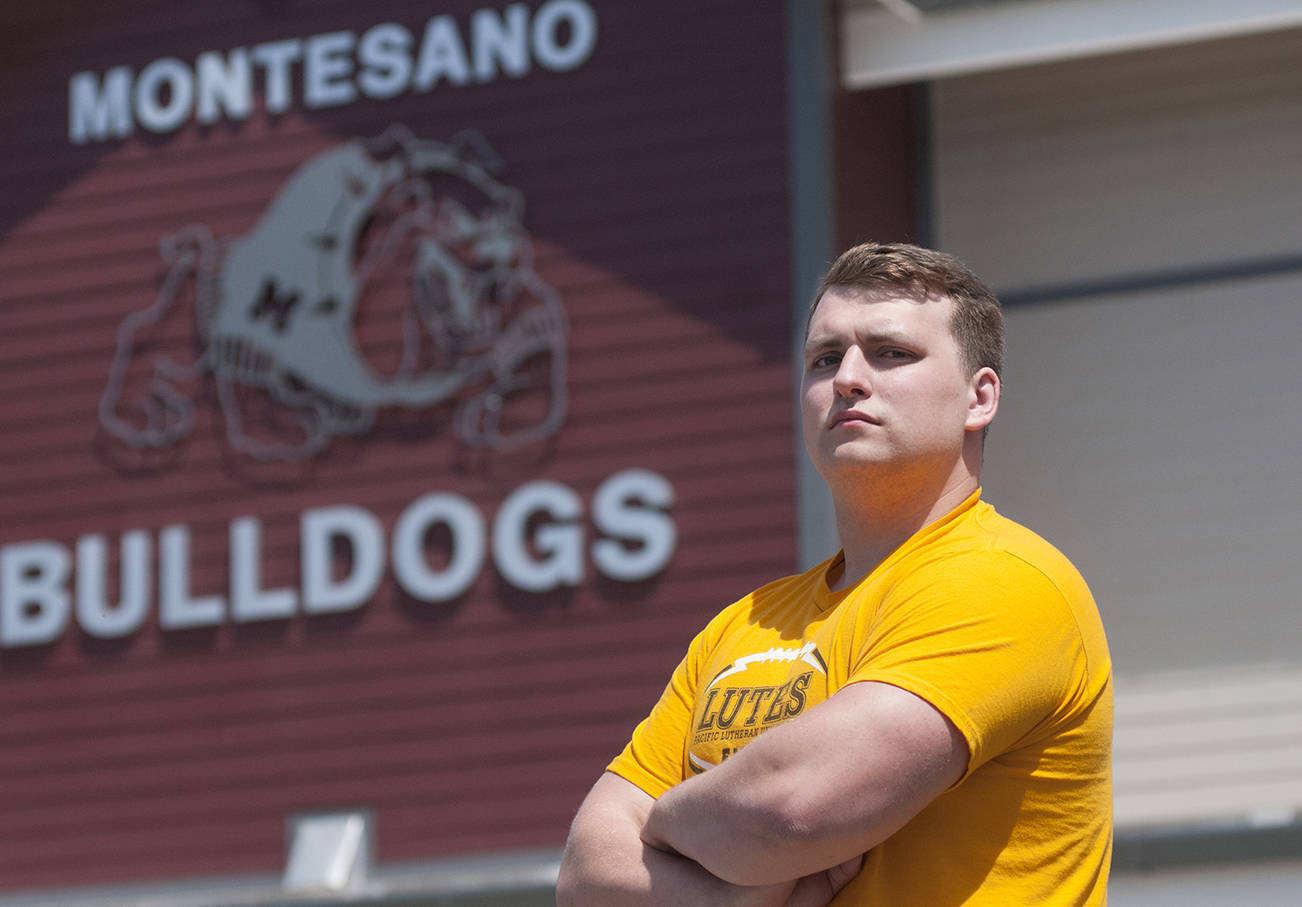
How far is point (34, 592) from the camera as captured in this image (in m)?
9.56

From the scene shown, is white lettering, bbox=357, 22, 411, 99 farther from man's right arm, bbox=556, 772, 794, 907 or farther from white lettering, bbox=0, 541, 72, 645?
man's right arm, bbox=556, 772, 794, 907

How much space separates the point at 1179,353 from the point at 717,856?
764 cm

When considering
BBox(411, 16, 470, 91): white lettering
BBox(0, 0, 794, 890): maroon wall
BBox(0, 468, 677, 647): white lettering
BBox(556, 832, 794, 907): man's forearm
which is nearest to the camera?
BBox(556, 832, 794, 907): man's forearm

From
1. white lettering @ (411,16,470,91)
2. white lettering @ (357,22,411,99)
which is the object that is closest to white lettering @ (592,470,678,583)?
white lettering @ (411,16,470,91)

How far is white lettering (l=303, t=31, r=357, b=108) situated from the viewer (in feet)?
31.8

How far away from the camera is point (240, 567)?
927 centimetres

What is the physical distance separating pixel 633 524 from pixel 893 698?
6.76 metres

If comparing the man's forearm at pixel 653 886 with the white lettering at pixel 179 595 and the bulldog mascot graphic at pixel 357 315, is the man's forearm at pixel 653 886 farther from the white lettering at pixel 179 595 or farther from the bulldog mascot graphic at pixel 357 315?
the white lettering at pixel 179 595

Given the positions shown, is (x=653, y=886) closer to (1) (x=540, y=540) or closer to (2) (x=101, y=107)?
(1) (x=540, y=540)

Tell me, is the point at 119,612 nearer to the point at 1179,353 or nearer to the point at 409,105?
the point at 409,105

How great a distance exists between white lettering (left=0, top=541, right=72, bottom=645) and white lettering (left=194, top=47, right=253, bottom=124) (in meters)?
2.31

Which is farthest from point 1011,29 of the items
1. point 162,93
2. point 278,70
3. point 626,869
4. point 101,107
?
point 626,869

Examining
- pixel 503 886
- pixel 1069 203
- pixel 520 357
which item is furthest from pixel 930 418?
pixel 1069 203

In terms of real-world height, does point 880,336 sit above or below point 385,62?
below
